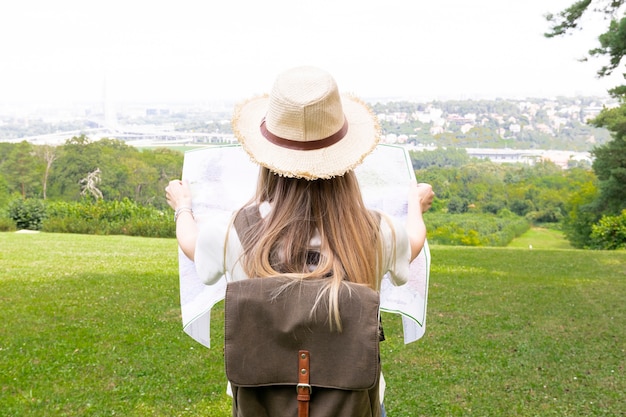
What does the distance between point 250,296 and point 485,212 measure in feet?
140

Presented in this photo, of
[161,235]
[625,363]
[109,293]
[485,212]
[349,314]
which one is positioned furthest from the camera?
[485,212]

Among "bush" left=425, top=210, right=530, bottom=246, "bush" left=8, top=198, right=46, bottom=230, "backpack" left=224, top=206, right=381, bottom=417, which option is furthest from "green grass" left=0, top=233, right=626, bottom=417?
"bush" left=425, top=210, right=530, bottom=246

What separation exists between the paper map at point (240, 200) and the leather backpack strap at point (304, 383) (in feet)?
2.03

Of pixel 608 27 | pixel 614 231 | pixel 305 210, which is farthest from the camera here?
pixel 614 231

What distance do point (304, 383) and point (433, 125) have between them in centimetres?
6228

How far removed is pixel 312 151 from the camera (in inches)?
67.8

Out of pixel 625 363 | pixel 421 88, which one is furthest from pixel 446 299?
pixel 421 88

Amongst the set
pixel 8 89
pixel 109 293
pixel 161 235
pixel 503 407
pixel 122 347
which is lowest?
pixel 8 89

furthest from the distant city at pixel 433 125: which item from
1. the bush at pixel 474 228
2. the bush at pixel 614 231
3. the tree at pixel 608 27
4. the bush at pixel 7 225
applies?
the tree at pixel 608 27

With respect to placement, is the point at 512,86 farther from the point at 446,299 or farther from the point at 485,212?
→ the point at 446,299

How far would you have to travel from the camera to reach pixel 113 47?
133 metres

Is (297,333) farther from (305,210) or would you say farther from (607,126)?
(607,126)

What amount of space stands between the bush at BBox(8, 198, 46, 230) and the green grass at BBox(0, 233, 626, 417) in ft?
46.8

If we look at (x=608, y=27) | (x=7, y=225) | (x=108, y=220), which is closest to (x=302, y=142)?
(x=608, y=27)
